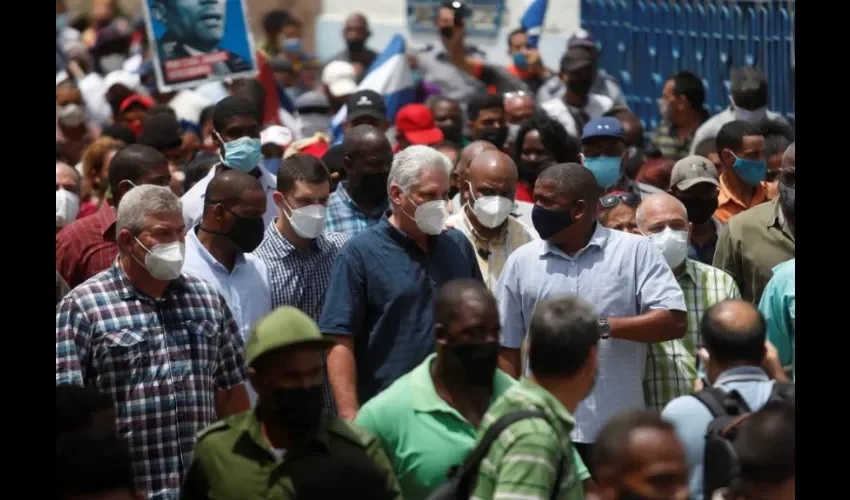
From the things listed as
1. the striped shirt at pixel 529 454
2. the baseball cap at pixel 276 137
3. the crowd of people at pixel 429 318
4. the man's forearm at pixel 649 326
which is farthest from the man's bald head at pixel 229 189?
the baseball cap at pixel 276 137

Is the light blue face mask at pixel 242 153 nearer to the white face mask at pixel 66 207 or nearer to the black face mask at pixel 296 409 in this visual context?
the white face mask at pixel 66 207

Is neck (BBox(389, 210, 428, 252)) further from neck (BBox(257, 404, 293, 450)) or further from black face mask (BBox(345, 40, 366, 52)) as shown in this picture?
black face mask (BBox(345, 40, 366, 52))

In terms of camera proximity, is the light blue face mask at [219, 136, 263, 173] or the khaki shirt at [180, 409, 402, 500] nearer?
the khaki shirt at [180, 409, 402, 500]

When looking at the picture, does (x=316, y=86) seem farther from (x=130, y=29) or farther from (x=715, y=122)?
(x=715, y=122)

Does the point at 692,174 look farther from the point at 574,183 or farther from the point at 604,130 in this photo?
the point at 574,183

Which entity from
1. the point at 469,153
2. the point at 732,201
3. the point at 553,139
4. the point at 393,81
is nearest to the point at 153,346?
the point at 469,153

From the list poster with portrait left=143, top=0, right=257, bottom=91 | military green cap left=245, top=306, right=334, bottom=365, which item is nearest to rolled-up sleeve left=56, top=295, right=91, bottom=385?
military green cap left=245, top=306, right=334, bottom=365

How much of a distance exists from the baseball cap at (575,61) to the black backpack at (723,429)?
24.7 ft

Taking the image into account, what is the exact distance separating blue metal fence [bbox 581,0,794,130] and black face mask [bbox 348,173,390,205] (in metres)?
5.51

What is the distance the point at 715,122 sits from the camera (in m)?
11.8

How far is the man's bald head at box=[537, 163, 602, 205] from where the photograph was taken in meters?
7.30

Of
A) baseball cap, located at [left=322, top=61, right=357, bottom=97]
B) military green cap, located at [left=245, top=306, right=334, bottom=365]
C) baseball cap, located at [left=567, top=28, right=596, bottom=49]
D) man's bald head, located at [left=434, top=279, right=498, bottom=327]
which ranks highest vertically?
military green cap, located at [left=245, top=306, right=334, bottom=365]

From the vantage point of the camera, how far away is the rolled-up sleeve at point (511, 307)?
23.8 feet

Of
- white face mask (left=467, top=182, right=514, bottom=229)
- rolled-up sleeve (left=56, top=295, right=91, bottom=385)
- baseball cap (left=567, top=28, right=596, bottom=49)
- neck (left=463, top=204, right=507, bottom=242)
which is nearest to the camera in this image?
rolled-up sleeve (left=56, top=295, right=91, bottom=385)
